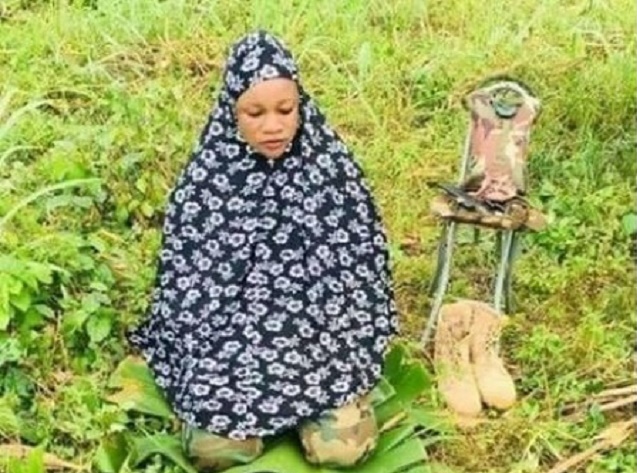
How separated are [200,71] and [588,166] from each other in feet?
4.69

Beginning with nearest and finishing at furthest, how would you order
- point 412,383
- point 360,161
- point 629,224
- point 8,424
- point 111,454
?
point 111,454, point 8,424, point 412,383, point 629,224, point 360,161

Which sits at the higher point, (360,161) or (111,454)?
(360,161)

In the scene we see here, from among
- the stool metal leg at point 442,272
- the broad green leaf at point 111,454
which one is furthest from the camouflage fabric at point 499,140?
the broad green leaf at point 111,454

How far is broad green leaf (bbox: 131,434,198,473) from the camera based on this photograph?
3.67 meters

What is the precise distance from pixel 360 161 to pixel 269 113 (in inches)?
56.4

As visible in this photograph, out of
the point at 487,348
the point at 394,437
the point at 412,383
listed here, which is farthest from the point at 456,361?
the point at 394,437

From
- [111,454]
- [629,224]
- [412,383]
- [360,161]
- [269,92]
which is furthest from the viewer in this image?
[360,161]

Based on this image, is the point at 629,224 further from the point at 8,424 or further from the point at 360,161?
the point at 8,424

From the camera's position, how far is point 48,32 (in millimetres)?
5633

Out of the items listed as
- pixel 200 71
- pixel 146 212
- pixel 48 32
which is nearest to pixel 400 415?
pixel 146 212

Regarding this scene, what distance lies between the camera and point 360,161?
4.98 m

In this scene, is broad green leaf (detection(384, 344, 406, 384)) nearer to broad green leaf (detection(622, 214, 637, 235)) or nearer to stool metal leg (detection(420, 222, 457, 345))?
stool metal leg (detection(420, 222, 457, 345))

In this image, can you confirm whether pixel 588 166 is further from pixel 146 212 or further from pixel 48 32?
pixel 48 32

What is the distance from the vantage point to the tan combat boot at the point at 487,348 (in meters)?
4.03
